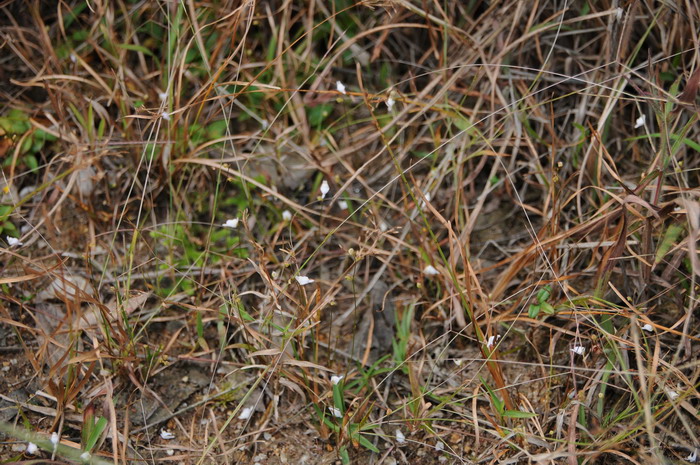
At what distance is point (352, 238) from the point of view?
2033 millimetres

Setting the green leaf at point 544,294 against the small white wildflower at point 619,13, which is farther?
the small white wildflower at point 619,13

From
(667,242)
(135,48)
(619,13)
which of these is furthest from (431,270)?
(135,48)

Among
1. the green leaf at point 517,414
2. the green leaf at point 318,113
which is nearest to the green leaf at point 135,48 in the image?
the green leaf at point 318,113

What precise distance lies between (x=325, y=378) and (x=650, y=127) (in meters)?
1.32

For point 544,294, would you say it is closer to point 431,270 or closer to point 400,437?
point 431,270

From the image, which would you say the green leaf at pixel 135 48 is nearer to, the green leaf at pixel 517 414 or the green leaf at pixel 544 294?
the green leaf at pixel 544 294

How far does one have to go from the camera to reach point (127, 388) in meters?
1.78

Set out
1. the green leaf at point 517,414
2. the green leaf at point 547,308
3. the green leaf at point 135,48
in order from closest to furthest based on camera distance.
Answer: the green leaf at point 517,414, the green leaf at point 547,308, the green leaf at point 135,48

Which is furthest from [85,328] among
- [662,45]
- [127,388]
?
[662,45]

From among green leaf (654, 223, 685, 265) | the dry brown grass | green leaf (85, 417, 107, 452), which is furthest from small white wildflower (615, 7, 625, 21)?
green leaf (85, 417, 107, 452)

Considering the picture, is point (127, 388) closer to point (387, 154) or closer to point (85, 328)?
point (85, 328)

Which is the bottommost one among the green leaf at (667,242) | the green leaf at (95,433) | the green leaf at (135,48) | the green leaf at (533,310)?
the green leaf at (95,433)

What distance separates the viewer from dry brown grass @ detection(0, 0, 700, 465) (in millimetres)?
1650

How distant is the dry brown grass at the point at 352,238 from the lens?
1650 millimetres
